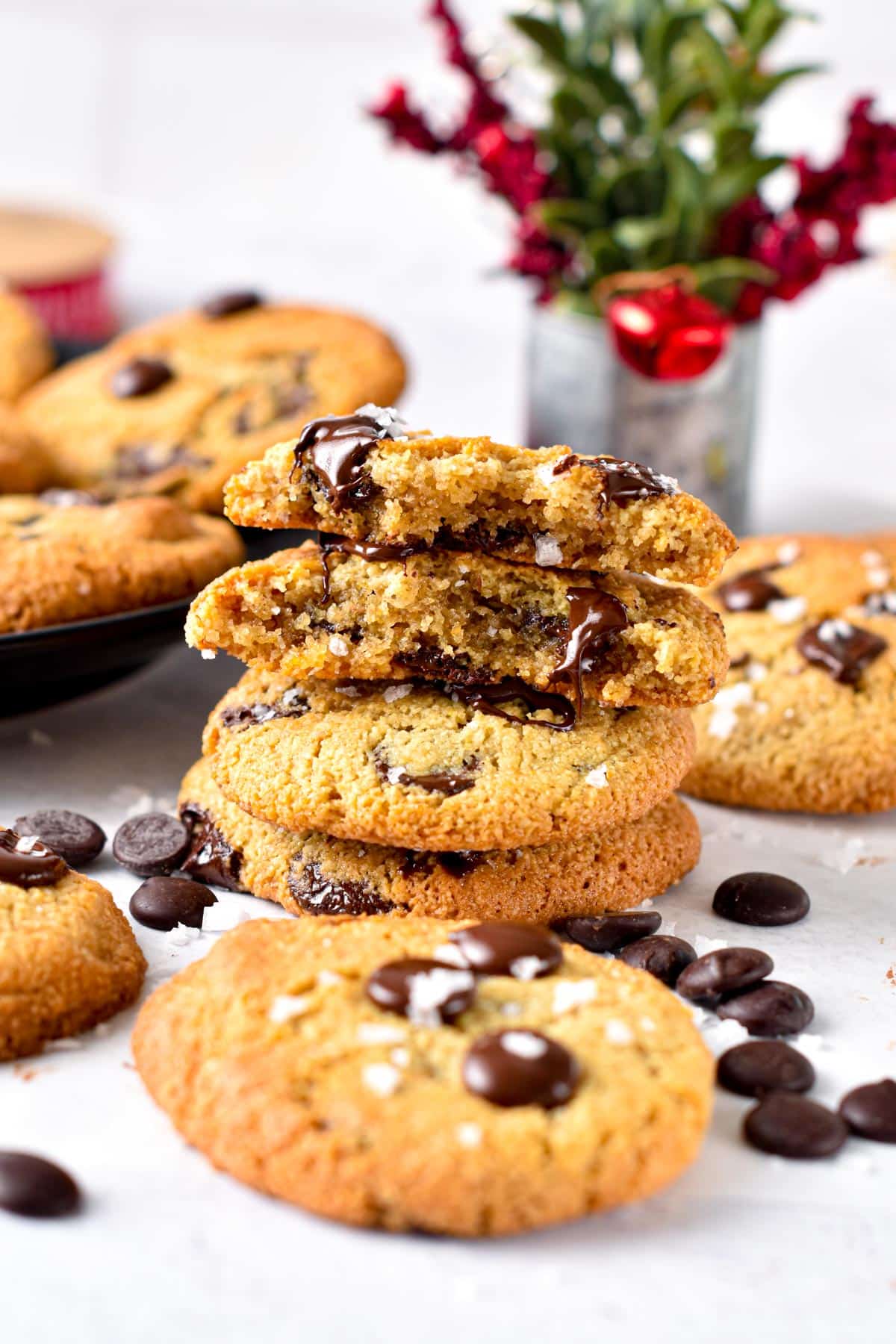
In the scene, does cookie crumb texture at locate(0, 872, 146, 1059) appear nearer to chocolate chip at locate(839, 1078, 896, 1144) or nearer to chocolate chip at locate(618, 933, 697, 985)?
chocolate chip at locate(618, 933, 697, 985)

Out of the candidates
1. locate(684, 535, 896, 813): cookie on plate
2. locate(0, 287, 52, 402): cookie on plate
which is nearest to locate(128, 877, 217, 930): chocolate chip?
locate(684, 535, 896, 813): cookie on plate

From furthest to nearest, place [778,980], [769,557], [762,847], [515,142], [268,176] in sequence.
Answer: [268,176] → [515,142] → [769,557] → [762,847] → [778,980]

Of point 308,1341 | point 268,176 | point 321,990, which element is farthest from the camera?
point 268,176

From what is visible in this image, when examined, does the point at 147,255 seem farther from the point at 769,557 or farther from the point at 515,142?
the point at 769,557

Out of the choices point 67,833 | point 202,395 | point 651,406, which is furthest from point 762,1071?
point 651,406

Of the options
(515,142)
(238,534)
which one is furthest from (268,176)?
(238,534)

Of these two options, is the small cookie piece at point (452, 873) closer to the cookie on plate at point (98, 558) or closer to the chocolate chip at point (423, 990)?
the chocolate chip at point (423, 990)
